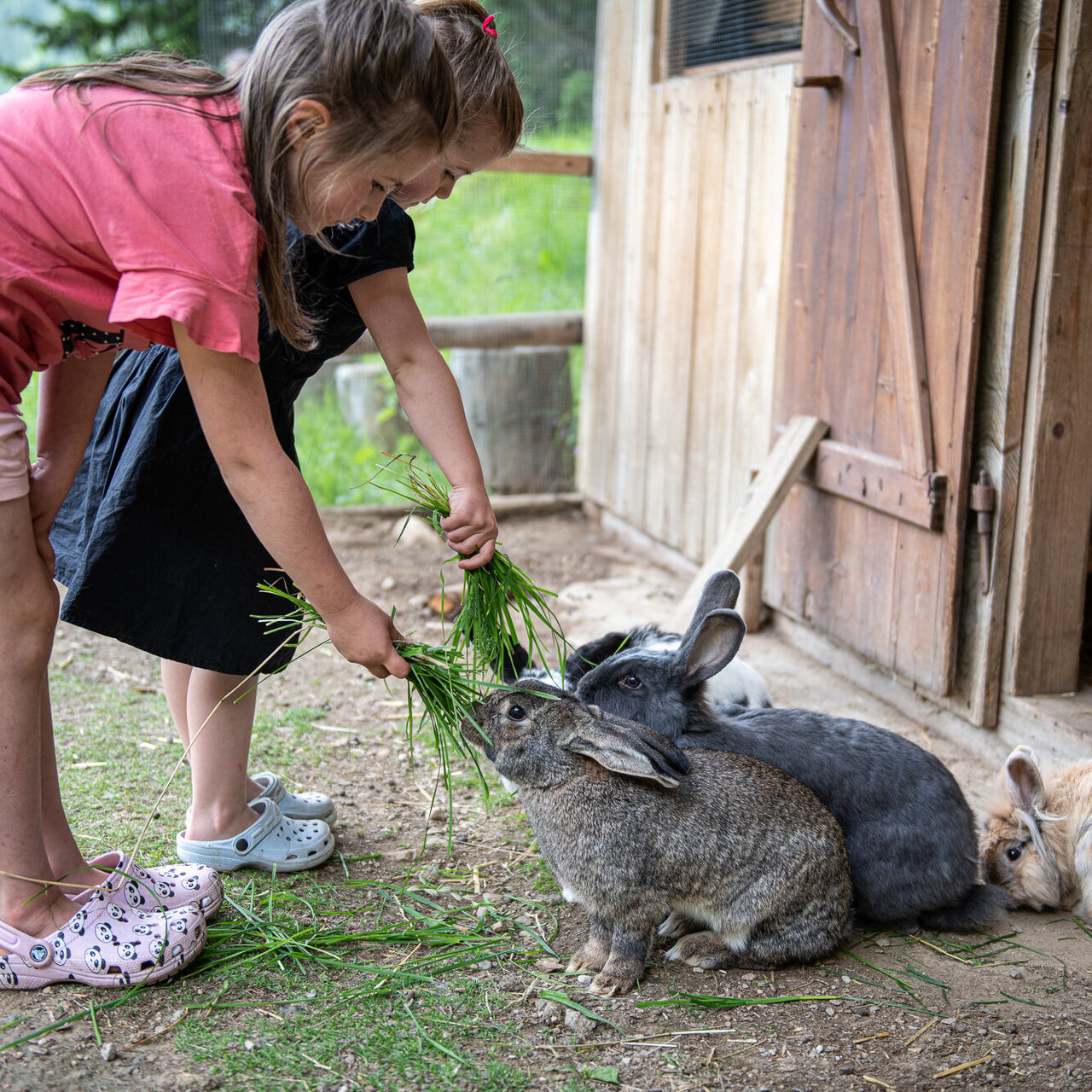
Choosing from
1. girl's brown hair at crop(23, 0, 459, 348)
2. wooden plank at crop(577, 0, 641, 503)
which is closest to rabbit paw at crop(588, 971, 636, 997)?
girl's brown hair at crop(23, 0, 459, 348)

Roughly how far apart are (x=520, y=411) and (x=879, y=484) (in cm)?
321

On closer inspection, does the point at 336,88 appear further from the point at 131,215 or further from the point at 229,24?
the point at 229,24

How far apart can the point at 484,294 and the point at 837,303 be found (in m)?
4.48

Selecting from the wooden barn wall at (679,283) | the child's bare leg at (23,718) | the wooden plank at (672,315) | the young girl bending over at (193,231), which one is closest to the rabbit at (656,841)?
the young girl bending over at (193,231)

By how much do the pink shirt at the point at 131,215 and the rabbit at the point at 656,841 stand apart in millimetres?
1095

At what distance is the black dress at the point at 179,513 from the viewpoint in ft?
8.20

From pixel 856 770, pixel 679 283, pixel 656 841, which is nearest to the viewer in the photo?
pixel 656 841

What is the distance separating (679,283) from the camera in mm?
5586

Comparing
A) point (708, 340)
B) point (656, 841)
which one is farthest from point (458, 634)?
point (708, 340)

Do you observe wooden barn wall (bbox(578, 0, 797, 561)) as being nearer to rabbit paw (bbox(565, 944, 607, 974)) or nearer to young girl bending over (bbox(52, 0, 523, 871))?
young girl bending over (bbox(52, 0, 523, 871))

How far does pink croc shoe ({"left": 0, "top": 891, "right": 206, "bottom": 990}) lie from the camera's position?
7.38ft

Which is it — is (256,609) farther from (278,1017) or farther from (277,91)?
(277,91)

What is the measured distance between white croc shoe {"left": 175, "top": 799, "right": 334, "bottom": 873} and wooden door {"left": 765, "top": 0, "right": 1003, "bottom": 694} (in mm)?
2108

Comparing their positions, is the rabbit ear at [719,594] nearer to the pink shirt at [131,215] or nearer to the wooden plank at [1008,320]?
the wooden plank at [1008,320]
